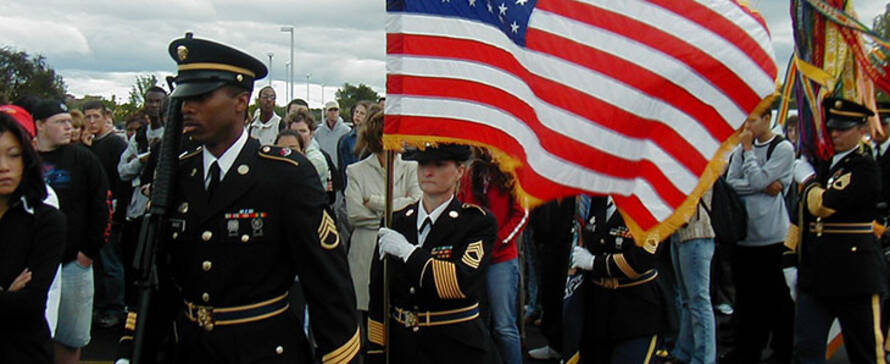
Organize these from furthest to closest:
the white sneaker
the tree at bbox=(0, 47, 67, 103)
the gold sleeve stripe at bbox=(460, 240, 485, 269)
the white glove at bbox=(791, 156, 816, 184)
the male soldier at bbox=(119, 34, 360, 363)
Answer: the tree at bbox=(0, 47, 67, 103)
the white sneaker
the white glove at bbox=(791, 156, 816, 184)
the gold sleeve stripe at bbox=(460, 240, 485, 269)
the male soldier at bbox=(119, 34, 360, 363)

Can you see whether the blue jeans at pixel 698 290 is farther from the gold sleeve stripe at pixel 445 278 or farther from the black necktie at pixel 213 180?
the black necktie at pixel 213 180

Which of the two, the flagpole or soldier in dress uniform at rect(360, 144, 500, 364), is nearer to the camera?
the flagpole

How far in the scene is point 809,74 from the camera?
6.18m

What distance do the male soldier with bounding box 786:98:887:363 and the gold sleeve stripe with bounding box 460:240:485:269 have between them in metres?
2.81

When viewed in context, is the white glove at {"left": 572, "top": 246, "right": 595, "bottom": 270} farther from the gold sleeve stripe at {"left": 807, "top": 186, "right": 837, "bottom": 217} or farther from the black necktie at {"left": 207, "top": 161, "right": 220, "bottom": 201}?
A: the black necktie at {"left": 207, "top": 161, "right": 220, "bottom": 201}

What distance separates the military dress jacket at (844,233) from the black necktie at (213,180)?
433cm

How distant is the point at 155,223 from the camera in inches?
111

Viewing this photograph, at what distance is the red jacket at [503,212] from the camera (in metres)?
5.74

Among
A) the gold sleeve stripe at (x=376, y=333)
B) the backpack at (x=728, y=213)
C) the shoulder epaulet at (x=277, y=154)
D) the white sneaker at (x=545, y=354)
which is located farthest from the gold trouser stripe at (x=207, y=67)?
the white sneaker at (x=545, y=354)

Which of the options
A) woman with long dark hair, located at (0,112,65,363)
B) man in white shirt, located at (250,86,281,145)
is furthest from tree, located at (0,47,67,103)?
woman with long dark hair, located at (0,112,65,363)

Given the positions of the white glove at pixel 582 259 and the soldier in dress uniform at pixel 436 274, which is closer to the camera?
the soldier in dress uniform at pixel 436 274

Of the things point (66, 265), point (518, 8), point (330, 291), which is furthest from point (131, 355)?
point (66, 265)

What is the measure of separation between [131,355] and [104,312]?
607cm

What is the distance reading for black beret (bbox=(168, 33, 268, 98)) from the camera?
2881 mm
